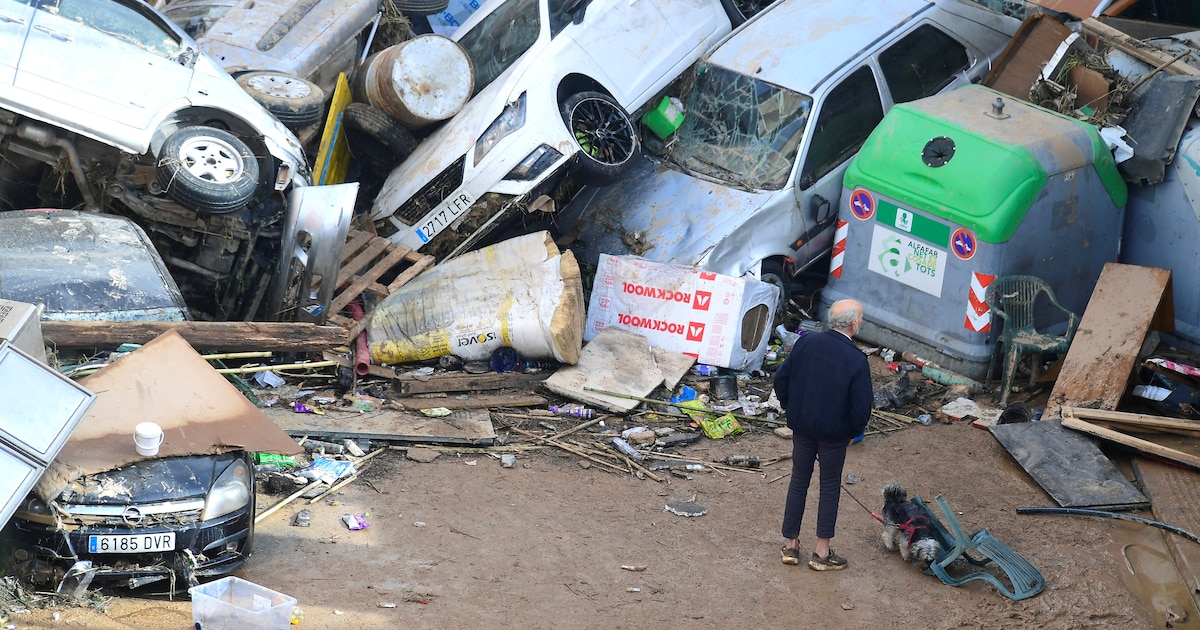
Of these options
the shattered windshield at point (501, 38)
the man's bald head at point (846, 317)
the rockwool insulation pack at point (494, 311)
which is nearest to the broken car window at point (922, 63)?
the shattered windshield at point (501, 38)

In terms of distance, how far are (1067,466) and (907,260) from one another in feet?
7.18

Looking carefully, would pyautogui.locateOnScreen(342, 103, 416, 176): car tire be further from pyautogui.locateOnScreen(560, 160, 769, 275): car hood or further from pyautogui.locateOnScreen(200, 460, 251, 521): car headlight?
pyautogui.locateOnScreen(200, 460, 251, 521): car headlight

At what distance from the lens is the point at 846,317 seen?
5895 mm

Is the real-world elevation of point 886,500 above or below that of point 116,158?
below

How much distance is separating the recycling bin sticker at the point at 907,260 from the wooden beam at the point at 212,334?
3.80 m

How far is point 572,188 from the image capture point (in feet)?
31.3

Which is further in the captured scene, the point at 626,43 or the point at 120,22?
the point at 626,43

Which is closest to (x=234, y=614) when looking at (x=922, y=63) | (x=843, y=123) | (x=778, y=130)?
(x=778, y=130)

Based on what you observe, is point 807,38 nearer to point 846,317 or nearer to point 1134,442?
point 1134,442

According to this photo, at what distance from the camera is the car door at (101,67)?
25.2 feet

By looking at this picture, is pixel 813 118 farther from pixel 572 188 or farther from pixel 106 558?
pixel 106 558

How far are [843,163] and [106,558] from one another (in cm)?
624

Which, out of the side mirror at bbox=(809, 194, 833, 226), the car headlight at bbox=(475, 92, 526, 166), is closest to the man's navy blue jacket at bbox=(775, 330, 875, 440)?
the side mirror at bbox=(809, 194, 833, 226)

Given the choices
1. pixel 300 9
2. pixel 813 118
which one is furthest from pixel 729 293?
pixel 300 9
